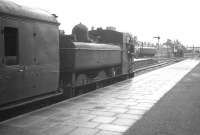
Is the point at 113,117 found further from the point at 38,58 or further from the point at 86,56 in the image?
the point at 86,56

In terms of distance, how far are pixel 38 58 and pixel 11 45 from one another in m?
1.10

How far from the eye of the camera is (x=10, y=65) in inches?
267

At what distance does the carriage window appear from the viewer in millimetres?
6855

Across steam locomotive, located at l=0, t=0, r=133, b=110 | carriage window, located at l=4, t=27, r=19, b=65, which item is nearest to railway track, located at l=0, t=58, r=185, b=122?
steam locomotive, located at l=0, t=0, r=133, b=110

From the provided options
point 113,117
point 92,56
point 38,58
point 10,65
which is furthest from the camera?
point 92,56

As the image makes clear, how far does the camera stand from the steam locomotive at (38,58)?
22.0ft

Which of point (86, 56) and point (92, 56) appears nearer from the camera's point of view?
point (86, 56)

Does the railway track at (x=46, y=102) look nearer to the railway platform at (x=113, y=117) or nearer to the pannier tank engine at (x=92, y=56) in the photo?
the pannier tank engine at (x=92, y=56)

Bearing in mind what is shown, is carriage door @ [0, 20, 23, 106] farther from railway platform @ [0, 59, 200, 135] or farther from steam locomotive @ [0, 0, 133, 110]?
railway platform @ [0, 59, 200, 135]

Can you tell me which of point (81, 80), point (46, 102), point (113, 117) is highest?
point (81, 80)

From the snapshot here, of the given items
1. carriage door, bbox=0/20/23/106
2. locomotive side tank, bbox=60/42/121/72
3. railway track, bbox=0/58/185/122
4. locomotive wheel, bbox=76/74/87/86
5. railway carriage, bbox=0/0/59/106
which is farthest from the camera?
locomotive wheel, bbox=76/74/87/86

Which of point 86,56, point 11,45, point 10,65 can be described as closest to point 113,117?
point 10,65

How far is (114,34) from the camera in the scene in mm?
16500

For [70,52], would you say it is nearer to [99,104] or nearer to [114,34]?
[99,104]
